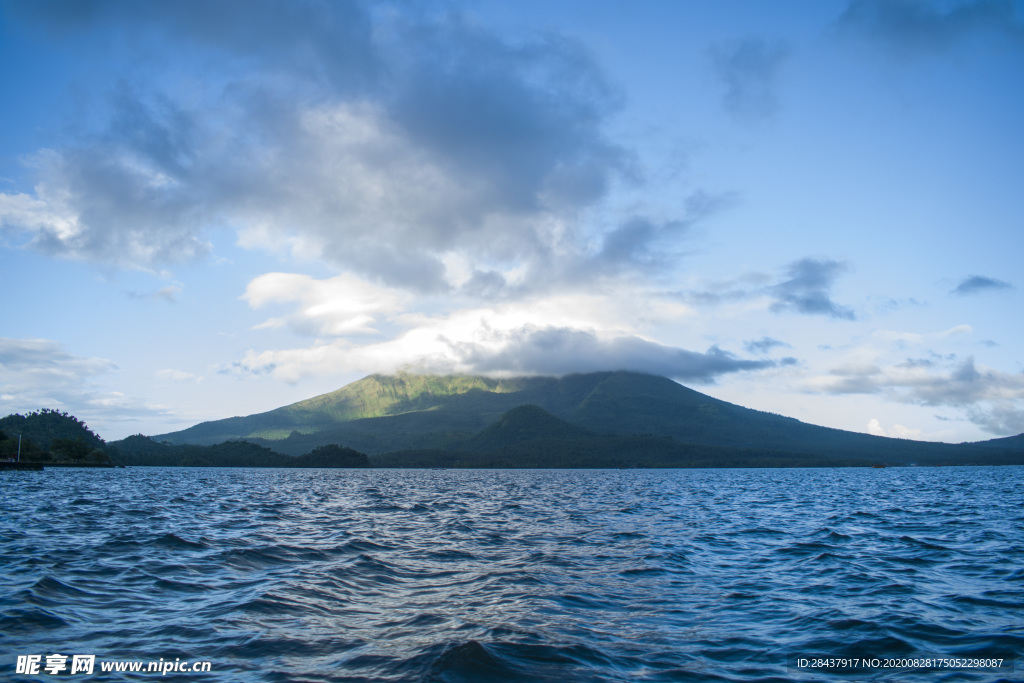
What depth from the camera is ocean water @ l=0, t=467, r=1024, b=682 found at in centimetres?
1334

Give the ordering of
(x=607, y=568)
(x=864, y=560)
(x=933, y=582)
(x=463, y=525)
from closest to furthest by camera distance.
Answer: (x=933, y=582)
(x=607, y=568)
(x=864, y=560)
(x=463, y=525)

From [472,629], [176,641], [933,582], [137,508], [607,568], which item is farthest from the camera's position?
[137,508]

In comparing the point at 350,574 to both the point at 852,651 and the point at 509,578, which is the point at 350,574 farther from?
the point at 852,651

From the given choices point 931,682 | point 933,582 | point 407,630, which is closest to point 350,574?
point 407,630

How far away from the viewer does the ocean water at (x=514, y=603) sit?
13.3 metres

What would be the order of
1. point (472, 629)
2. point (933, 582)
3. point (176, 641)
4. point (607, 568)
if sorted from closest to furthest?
point (176, 641)
point (472, 629)
point (933, 582)
point (607, 568)

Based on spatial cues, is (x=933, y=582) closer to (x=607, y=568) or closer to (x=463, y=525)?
(x=607, y=568)

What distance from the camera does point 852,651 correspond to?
14.6 m

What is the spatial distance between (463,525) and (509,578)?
66.3 ft

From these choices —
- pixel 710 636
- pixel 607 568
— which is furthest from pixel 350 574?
pixel 710 636

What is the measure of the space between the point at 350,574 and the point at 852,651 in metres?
17.5

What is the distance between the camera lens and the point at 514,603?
19.0 m

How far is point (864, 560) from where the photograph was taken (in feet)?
90.5

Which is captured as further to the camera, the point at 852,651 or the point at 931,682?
the point at 852,651
